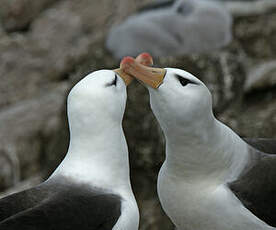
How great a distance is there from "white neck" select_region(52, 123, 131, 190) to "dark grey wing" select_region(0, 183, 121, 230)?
0.11 meters

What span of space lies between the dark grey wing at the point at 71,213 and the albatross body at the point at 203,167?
471 mm

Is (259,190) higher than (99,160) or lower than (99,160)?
lower

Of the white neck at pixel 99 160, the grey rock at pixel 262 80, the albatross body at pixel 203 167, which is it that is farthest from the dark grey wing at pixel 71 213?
the grey rock at pixel 262 80

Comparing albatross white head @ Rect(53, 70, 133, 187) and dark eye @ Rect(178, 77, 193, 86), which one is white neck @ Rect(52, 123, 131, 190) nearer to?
albatross white head @ Rect(53, 70, 133, 187)

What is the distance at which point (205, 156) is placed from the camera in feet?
13.4

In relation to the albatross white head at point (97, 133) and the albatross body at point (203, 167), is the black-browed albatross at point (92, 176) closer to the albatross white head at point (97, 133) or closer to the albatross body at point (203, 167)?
the albatross white head at point (97, 133)

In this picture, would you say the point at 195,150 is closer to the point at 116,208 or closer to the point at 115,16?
the point at 116,208

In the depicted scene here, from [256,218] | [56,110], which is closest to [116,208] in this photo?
[256,218]

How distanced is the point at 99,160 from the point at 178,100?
520 millimetres

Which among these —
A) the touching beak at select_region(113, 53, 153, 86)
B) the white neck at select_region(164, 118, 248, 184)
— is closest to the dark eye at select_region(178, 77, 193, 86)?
the white neck at select_region(164, 118, 248, 184)

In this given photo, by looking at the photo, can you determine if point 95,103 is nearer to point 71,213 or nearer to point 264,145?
point 71,213

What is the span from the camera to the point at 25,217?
11.4 feet

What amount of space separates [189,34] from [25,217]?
24.8 ft

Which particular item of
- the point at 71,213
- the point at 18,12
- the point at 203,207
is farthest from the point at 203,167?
the point at 18,12
